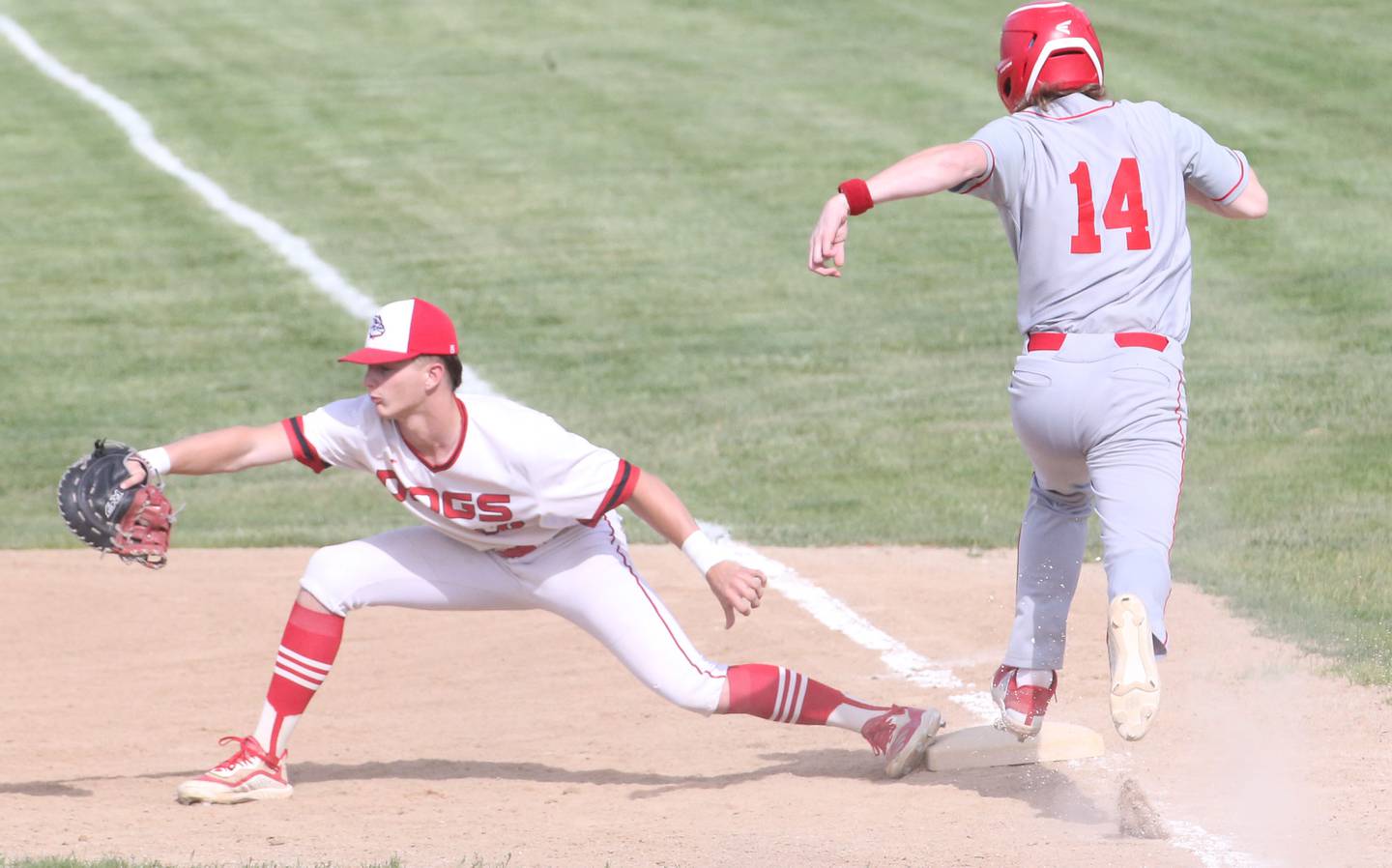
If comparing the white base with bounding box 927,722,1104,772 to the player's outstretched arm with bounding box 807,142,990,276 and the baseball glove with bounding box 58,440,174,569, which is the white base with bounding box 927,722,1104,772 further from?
the baseball glove with bounding box 58,440,174,569

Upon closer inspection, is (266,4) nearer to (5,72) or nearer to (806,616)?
(5,72)

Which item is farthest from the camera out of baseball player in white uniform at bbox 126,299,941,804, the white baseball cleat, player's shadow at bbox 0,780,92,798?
player's shadow at bbox 0,780,92,798

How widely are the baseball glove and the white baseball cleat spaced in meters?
2.77

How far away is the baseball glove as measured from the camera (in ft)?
18.4

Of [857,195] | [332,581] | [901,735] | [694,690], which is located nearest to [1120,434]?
[857,195]

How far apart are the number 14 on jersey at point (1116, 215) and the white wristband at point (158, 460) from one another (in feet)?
8.77

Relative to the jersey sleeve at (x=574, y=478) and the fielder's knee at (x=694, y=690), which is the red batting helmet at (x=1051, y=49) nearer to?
the jersey sleeve at (x=574, y=478)

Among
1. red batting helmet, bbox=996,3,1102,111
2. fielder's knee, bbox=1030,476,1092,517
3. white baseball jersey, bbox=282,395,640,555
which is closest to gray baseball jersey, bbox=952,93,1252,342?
red batting helmet, bbox=996,3,1102,111

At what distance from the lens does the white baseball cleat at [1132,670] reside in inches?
188

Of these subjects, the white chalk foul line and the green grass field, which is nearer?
the white chalk foul line

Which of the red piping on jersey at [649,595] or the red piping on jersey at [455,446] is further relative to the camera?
the red piping on jersey at [649,595]

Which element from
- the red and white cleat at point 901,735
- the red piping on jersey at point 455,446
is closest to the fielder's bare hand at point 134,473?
the red piping on jersey at point 455,446

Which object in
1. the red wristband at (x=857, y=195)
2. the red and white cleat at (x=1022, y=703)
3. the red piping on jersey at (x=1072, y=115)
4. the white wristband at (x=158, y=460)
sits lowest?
the red and white cleat at (x=1022, y=703)

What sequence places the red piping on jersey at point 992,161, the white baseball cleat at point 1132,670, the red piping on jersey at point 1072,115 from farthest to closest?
the red piping on jersey at point 1072,115 → the red piping on jersey at point 992,161 → the white baseball cleat at point 1132,670
